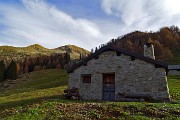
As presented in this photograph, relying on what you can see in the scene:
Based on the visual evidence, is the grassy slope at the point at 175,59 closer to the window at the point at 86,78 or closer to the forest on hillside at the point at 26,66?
the forest on hillside at the point at 26,66

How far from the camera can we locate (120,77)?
2681 cm

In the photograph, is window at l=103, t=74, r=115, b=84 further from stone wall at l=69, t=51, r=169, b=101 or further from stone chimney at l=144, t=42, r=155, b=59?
stone chimney at l=144, t=42, r=155, b=59

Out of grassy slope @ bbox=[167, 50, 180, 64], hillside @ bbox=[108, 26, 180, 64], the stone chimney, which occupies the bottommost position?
the stone chimney

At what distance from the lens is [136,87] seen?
25734mm

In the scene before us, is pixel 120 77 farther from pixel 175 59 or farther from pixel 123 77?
pixel 175 59

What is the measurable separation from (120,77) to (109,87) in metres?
1.85

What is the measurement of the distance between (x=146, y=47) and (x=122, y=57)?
13.2ft

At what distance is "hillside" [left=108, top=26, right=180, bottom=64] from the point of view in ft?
275

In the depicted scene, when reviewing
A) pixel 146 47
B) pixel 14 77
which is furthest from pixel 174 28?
pixel 146 47

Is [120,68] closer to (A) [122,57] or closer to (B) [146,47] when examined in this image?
(A) [122,57]

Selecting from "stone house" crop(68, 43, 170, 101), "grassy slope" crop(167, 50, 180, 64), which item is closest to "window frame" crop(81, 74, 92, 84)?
"stone house" crop(68, 43, 170, 101)

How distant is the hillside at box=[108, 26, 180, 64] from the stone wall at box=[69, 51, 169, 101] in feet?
180

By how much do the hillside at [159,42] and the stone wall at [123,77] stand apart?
2160 inches

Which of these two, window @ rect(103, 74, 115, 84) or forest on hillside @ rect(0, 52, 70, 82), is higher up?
forest on hillside @ rect(0, 52, 70, 82)
